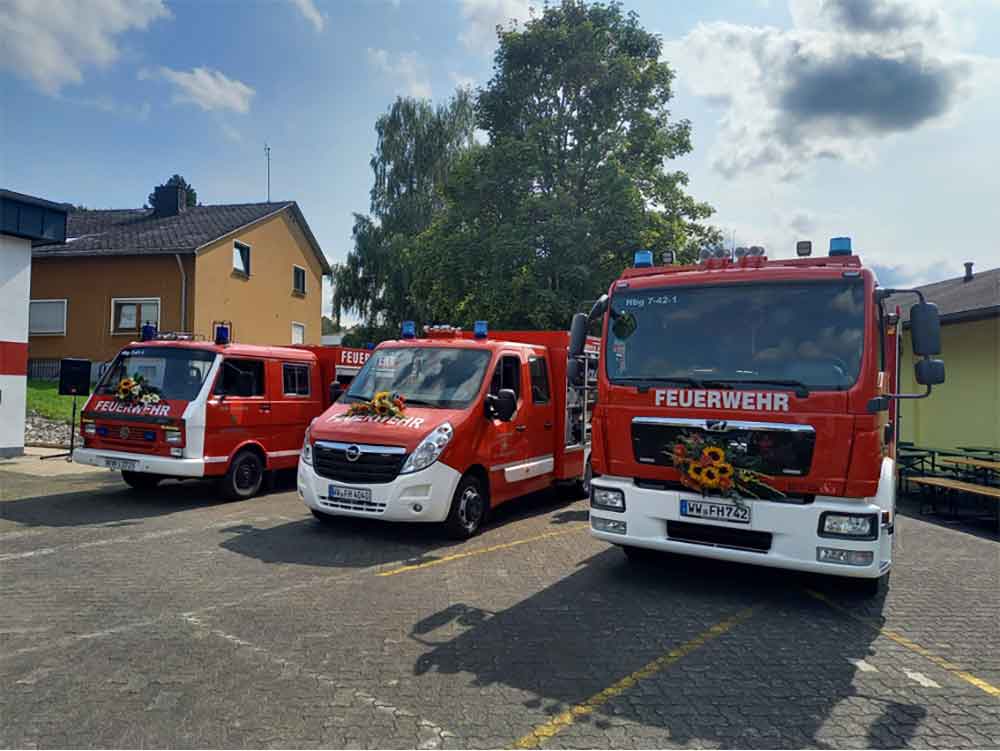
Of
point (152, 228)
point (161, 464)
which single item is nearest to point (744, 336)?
point (161, 464)

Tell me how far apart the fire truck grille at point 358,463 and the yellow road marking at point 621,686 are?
351 centimetres

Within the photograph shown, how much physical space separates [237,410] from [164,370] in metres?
1.12

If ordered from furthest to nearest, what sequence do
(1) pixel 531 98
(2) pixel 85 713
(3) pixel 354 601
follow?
(1) pixel 531 98
(3) pixel 354 601
(2) pixel 85 713

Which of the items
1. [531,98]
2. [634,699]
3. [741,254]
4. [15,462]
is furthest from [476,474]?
[531,98]

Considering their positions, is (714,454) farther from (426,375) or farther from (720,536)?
(426,375)

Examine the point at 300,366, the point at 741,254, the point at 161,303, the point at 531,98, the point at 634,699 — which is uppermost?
the point at 531,98

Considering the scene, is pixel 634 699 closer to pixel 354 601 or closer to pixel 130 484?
pixel 354 601

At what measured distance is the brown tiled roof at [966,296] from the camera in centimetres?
1233

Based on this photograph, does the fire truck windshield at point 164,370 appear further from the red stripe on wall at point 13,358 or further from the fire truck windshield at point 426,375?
the red stripe on wall at point 13,358

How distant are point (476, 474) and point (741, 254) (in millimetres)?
3696

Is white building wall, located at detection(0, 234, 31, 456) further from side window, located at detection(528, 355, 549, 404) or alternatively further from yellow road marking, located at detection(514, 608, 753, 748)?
yellow road marking, located at detection(514, 608, 753, 748)

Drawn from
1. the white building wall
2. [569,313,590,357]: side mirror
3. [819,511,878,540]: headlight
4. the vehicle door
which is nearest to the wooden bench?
[819,511,878,540]: headlight

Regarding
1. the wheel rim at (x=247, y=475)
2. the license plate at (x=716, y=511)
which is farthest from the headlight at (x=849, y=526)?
the wheel rim at (x=247, y=475)

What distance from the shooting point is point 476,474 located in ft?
26.4
